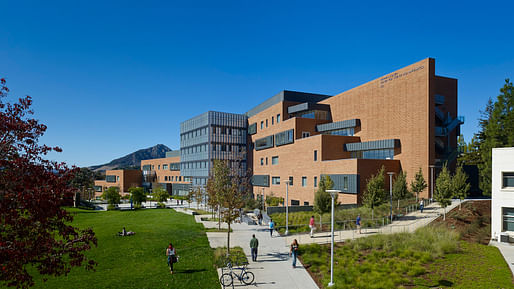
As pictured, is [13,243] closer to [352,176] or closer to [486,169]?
[352,176]

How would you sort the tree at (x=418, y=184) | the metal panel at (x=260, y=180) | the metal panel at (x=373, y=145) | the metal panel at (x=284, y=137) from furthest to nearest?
the metal panel at (x=260, y=180), the metal panel at (x=284, y=137), the metal panel at (x=373, y=145), the tree at (x=418, y=184)

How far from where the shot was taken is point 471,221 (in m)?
27.7

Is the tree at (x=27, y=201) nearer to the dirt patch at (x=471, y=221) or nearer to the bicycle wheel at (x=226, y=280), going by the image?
the bicycle wheel at (x=226, y=280)

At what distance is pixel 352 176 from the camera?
36250 mm

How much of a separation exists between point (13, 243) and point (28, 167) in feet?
5.54

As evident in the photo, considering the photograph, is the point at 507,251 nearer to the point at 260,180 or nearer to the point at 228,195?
the point at 228,195

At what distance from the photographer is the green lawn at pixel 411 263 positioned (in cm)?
1461

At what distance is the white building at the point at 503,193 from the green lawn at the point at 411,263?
4.73 metres

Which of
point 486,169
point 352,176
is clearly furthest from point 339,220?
point 486,169

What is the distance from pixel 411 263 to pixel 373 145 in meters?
26.4

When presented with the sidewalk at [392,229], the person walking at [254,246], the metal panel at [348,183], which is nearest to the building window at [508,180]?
the sidewalk at [392,229]

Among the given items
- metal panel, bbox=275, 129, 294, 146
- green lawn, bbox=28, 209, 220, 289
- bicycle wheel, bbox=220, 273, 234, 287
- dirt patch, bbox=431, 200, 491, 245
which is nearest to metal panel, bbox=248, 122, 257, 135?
metal panel, bbox=275, 129, 294, 146

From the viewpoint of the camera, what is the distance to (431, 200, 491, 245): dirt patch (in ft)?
78.4

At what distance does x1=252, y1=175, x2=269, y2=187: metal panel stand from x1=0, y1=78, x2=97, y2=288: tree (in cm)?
5077
